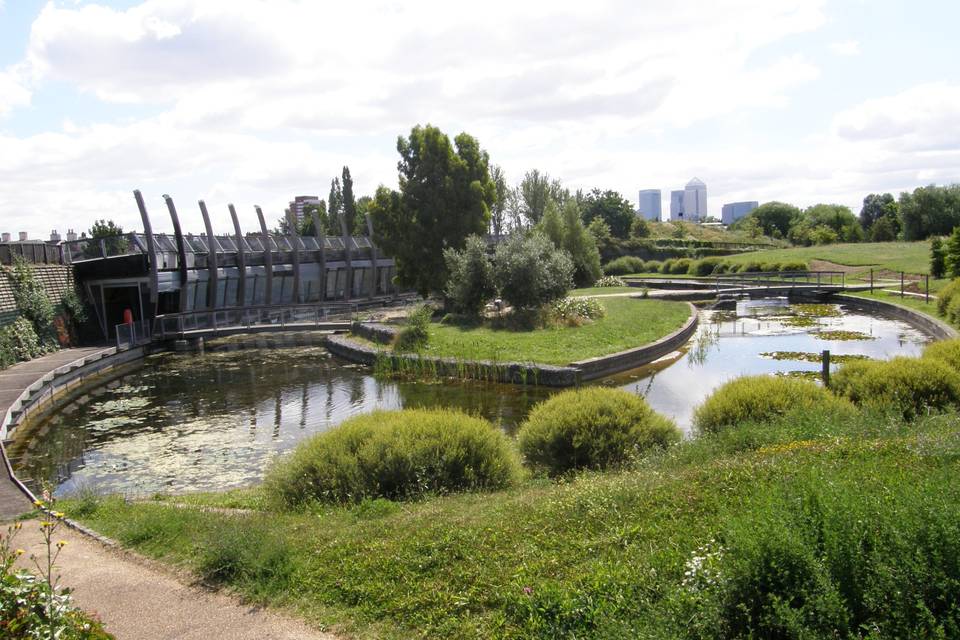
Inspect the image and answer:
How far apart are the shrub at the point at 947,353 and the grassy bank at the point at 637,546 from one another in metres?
3.78

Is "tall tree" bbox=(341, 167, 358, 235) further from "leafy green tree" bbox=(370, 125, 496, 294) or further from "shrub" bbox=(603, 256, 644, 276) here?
"leafy green tree" bbox=(370, 125, 496, 294)

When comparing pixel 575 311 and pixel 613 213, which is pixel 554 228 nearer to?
pixel 575 311

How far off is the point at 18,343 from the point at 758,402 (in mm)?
21055

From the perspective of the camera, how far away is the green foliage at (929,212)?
61406 mm

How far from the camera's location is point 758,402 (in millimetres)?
9828

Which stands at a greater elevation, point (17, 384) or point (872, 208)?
point (872, 208)

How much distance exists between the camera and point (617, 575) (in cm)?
490

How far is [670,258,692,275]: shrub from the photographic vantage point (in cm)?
5809

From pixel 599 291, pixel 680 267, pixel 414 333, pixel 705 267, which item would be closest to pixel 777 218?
pixel 680 267

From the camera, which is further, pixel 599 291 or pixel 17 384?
pixel 599 291

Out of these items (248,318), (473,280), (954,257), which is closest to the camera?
(473,280)

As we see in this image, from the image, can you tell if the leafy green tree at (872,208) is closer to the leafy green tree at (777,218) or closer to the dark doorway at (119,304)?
the leafy green tree at (777,218)

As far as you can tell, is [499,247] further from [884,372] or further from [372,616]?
[372,616]

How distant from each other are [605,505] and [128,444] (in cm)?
1094
